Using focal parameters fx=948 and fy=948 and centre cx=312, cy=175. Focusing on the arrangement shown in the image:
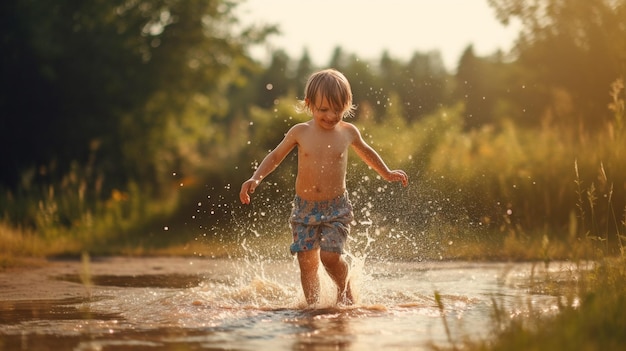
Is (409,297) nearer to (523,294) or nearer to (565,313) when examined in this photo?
(523,294)

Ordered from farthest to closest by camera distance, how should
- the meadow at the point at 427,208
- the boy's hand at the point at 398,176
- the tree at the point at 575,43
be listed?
the tree at the point at 575,43 < the meadow at the point at 427,208 < the boy's hand at the point at 398,176

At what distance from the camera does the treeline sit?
45.5 ft

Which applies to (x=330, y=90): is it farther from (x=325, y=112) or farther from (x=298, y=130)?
(x=298, y=130)

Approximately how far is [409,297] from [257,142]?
8.27 meters

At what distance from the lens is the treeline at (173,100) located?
13883mm

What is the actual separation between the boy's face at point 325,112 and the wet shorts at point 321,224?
524mm

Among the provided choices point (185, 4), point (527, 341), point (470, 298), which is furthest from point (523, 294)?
point (185, 4)

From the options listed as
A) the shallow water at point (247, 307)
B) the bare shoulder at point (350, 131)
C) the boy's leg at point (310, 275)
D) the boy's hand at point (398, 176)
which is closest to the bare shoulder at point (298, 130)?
the bare shoulder at point (350, 131)

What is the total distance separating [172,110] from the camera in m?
24.8

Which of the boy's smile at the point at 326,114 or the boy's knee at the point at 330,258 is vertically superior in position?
the boy's smile at the point at 326,114

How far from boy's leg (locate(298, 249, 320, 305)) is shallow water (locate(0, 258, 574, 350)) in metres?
0.11

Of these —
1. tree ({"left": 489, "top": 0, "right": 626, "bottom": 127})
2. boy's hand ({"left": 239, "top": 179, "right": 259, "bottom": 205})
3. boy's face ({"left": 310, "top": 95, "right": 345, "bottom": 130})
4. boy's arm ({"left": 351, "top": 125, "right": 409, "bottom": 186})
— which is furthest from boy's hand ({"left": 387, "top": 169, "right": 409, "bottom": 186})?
tree ({"left": 489, "top": 0, "right": 626, "bottom": 127})

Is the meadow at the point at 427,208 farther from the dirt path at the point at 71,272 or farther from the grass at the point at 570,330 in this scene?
the grass at the point at 570,330

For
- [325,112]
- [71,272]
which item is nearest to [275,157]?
[325,112]
